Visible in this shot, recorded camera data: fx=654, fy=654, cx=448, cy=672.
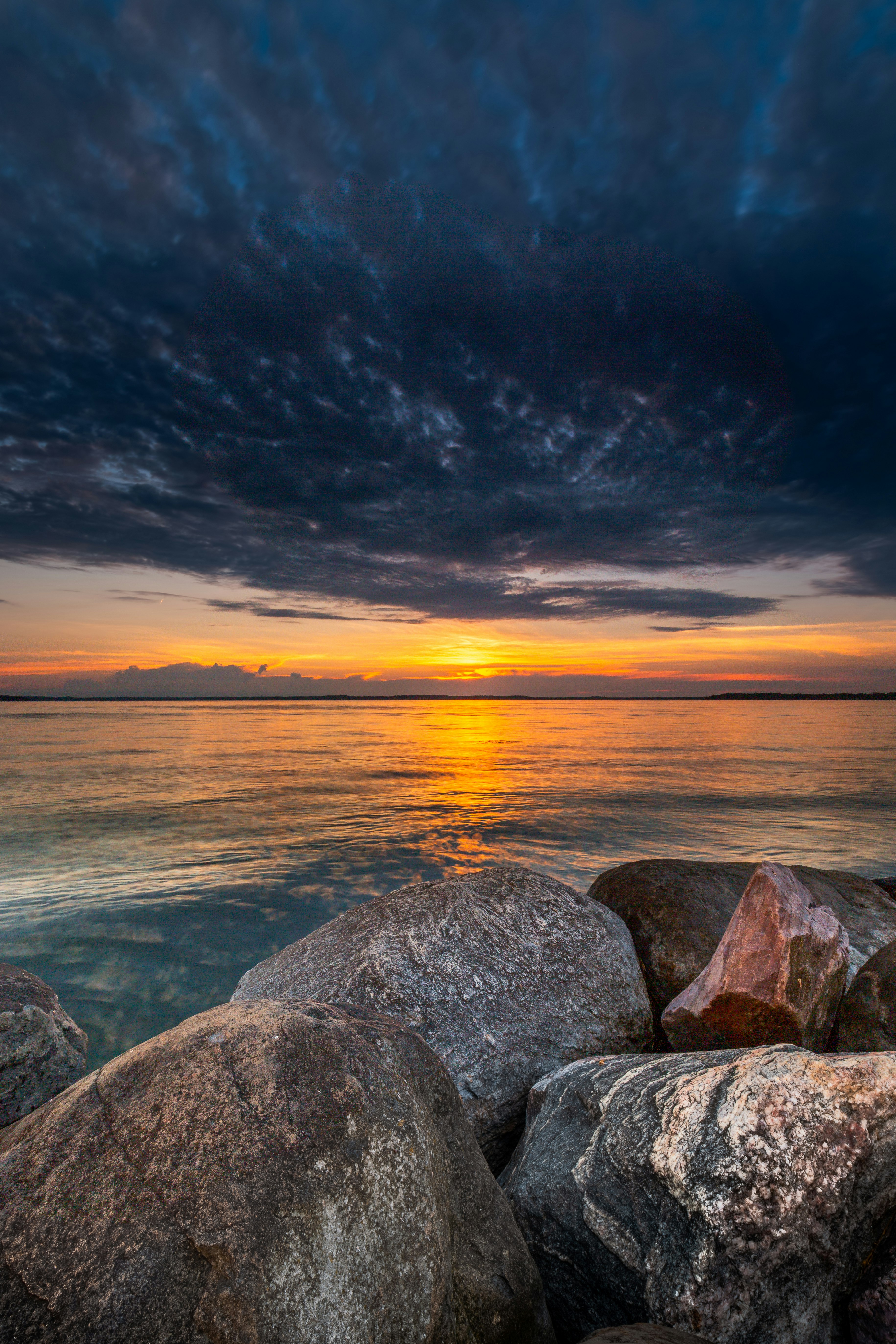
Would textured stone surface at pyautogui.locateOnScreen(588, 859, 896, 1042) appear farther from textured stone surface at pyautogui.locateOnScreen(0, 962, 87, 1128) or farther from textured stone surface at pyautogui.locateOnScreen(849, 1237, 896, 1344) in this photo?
textured stone surface at pyautogui.locateOnScreen(0, 962, 87, 1128)

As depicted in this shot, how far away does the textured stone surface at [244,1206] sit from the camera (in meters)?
2.14

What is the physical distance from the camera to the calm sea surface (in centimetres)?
1061

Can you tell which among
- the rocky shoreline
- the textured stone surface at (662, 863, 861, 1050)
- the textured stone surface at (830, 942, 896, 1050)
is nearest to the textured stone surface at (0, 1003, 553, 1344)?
the rocky shoreline

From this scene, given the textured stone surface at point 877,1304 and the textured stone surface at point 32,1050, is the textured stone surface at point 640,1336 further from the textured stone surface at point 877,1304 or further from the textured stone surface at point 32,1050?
the textured stone surface at point 32,1050

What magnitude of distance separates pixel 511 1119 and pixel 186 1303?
Answer: 3.23m

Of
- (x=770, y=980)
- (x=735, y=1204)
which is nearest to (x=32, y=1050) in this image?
(x=735, y=1204)

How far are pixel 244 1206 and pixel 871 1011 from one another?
5.33 m

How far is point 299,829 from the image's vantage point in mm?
20031

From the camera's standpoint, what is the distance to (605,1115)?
138 inches

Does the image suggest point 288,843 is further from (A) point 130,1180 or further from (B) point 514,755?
(B) point 514,755

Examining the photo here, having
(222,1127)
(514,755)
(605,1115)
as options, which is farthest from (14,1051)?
(514,755)

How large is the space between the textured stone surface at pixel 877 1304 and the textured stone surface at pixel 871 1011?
3.06 metres

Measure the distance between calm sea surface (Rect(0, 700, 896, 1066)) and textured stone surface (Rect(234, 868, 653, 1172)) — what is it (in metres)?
4.13

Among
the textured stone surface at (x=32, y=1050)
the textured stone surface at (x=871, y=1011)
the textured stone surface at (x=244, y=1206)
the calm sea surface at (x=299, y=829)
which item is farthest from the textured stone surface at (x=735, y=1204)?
the calm sea surface at (x=299, y=829)
